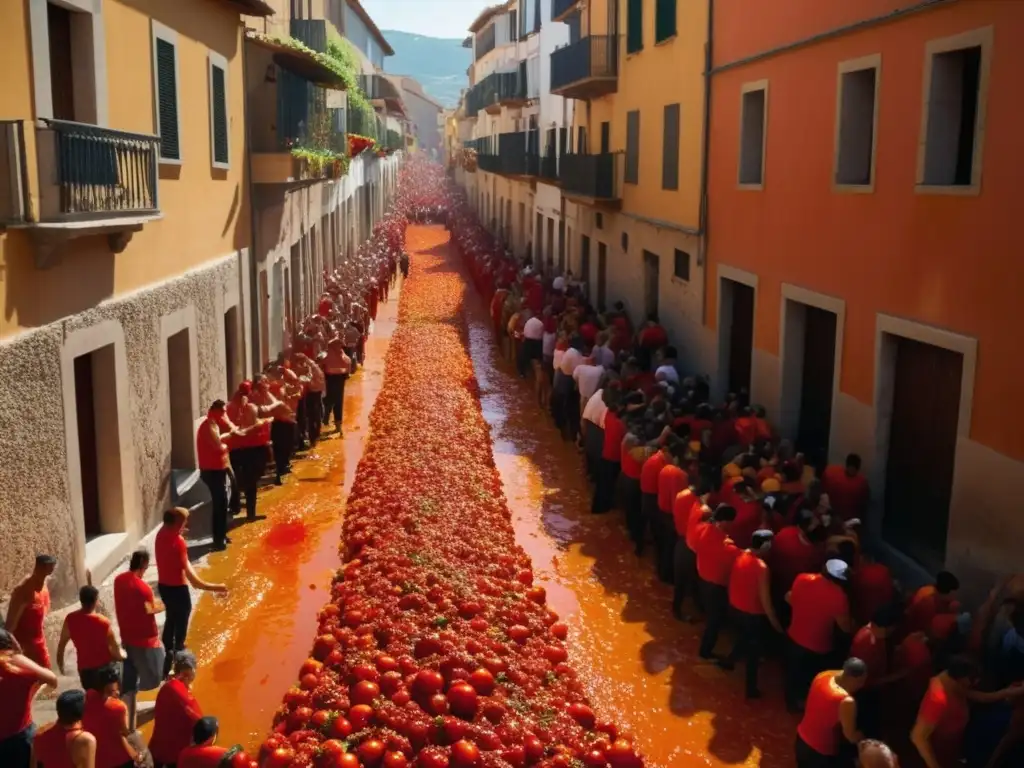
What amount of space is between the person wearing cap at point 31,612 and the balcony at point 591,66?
18.9m

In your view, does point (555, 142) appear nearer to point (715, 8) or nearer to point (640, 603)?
point (715, 8)

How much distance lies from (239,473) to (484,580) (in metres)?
4.97

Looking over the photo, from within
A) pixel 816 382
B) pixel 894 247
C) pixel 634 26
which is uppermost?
pixel 634 26

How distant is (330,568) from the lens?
1178cm

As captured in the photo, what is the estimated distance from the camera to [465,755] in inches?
267


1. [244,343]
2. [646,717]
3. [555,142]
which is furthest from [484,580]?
[555,142]

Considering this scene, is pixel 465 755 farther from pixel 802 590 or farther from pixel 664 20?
pixel 664 20

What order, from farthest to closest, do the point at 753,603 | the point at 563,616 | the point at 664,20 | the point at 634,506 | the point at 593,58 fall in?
the point at 593,58
the point at 664,20
the point at 634,506
the point at 563,616
the point at 753,603

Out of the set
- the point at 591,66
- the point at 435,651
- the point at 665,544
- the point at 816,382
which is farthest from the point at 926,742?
the point at 591,66

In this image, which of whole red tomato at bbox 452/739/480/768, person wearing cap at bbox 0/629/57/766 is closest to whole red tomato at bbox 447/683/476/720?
whole red tomato at bbox 452/739/480/768

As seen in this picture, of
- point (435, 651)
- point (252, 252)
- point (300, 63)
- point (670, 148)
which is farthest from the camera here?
point (670, 148)

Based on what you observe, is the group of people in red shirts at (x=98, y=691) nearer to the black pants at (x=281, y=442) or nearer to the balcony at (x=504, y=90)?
the black pants at (x=281, y=442)

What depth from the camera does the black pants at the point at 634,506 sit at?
12.5m

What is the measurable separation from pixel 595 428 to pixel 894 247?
483 centimetres
